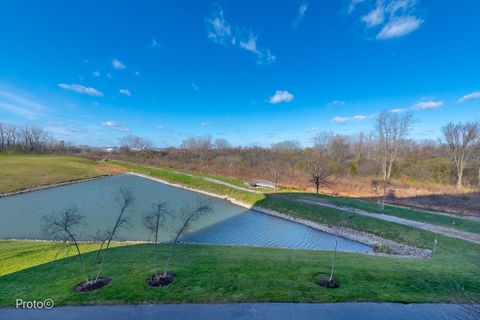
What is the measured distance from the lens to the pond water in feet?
52.0

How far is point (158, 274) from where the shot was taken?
7672 millimetres

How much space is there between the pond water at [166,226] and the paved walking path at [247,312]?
916cm

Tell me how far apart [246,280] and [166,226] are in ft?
39.2

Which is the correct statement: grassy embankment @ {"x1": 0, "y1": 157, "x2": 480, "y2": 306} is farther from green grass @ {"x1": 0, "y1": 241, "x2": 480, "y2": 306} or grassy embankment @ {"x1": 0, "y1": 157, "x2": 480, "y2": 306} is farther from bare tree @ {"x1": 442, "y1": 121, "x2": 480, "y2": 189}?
bare tree @ {"x1": 442, "y1": 121, "x2": 480, "y2": 189}

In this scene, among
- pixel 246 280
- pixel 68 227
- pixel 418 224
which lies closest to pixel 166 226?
pixel 68 227

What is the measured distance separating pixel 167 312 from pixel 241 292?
2008 millimetres

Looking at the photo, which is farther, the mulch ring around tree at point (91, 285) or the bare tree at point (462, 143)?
the bare tree at point (462, 143)

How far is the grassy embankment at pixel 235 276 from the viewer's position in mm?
6418

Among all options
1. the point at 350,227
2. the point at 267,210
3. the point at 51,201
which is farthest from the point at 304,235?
the point at 51,201

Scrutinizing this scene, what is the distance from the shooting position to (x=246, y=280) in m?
7.26

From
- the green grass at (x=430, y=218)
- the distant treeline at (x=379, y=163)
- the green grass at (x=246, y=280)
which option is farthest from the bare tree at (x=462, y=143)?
the green grass at (x=246, y=280)

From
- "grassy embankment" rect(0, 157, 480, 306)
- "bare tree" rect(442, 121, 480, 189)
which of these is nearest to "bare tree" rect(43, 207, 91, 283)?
"grassy embankment" rect(0, 157, 480, 306)

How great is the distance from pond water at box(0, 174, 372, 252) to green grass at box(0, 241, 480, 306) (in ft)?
18.4

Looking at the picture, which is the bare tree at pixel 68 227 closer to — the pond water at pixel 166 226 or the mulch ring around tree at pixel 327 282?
the pond water at pixel 166 226
